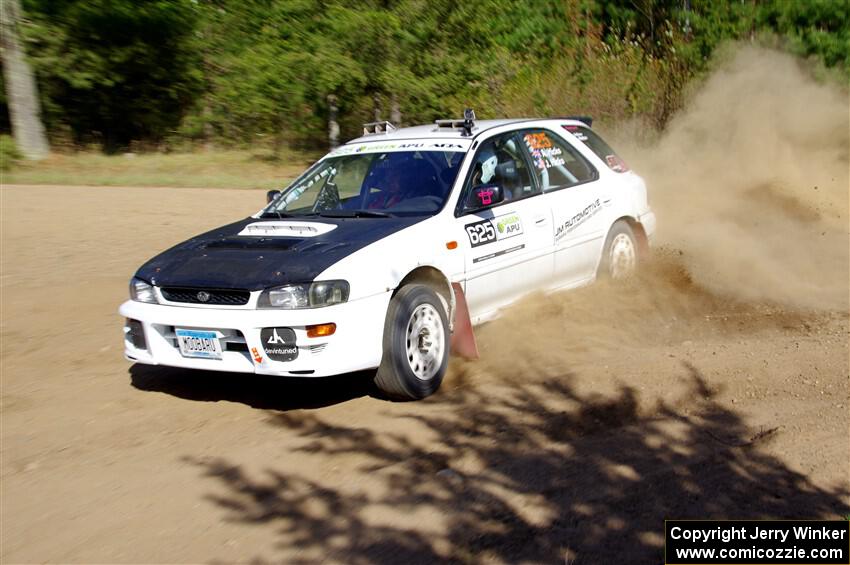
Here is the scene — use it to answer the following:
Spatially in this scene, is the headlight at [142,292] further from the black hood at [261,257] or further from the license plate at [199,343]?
the license plate at [199,343]

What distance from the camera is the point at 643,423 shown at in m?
5.25

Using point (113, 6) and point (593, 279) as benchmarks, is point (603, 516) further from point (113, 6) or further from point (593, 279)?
point (113, 6)

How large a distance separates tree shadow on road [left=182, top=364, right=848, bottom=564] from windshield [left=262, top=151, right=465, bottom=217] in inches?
67.8

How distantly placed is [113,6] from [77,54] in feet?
4.58

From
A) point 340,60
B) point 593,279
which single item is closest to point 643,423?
point 593,279

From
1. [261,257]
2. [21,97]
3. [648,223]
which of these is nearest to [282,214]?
[261,257]

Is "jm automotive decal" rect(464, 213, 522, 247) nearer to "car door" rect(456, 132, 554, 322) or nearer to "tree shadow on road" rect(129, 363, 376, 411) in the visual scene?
"car door" rect(456, 132, 554, 322)

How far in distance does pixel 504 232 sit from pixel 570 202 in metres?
1.03

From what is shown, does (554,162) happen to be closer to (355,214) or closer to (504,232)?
(504,232)

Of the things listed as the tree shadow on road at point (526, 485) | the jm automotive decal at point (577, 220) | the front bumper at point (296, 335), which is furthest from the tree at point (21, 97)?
the tree shadow on road at point (526, 485)

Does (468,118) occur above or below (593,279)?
above

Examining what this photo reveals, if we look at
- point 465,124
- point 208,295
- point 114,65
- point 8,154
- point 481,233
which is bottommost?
point 208,295

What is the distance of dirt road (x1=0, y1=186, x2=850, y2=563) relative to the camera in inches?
162

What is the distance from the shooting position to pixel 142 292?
6070 millimetres
